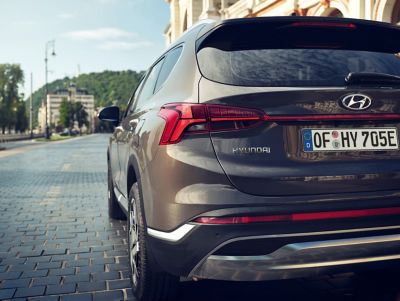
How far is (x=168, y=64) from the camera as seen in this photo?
11.1 ft

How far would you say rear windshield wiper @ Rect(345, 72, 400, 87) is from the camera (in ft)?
8.54

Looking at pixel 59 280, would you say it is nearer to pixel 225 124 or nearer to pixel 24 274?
pixel 24 274

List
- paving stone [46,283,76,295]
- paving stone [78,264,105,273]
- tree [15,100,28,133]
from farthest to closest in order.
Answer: tree [15,100,28,133]
paving stone [78,264,105,273]
paving stone [46,283,76,295]

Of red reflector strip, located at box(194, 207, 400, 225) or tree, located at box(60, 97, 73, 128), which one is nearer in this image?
red reflector strip, located at box(194, 207, 400, 225)

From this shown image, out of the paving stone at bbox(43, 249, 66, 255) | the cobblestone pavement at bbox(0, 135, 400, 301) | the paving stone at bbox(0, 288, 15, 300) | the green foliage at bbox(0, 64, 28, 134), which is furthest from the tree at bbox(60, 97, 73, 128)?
the paving stone at bbox(0, 288, 15, 300)

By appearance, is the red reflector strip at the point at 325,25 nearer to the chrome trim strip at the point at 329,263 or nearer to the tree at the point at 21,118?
the chrome trim strip at the point at 329,263

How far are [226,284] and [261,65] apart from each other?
1730 millimetres

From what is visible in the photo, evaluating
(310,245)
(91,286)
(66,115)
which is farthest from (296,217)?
(66,115)

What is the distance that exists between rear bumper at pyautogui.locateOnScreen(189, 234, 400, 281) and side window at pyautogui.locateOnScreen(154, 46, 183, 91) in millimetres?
1371

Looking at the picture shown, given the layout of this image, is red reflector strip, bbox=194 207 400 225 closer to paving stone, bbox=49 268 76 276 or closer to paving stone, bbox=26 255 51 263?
paving stone, bbox=49 268 76 276

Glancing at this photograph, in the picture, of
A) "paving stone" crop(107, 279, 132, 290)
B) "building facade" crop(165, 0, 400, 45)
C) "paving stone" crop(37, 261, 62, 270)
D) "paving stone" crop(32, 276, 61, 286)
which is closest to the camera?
"paving stone" crop(107, 279, 132, 290)

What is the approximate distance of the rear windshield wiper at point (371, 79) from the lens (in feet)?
8.54

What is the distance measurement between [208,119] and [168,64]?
3.49 ft

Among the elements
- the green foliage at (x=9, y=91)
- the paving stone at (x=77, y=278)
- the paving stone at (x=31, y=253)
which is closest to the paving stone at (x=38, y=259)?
the paving stone at (x=31, y=253)
